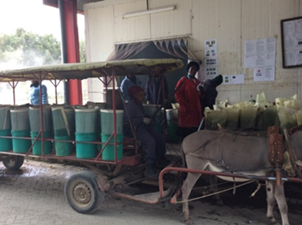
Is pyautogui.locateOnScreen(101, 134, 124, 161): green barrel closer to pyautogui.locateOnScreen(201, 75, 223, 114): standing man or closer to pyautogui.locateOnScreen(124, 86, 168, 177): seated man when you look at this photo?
pyautogui.locateOnScreen(124, 86, 168, 177): seated man

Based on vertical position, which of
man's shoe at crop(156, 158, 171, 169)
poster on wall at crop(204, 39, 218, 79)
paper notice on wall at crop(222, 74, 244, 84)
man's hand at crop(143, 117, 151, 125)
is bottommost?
man's shoe at crop(156, 158, 171, 169)

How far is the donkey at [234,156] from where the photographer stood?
365 cm

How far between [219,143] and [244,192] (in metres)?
1.86

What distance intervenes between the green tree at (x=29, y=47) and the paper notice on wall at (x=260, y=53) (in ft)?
65.5

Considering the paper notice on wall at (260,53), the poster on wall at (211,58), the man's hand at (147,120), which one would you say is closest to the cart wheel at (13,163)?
the man's hand at (147,120)

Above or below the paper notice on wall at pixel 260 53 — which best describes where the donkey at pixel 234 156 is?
below

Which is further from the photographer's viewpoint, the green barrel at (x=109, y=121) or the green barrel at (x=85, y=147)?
the green barrel at (x=85, y=147)

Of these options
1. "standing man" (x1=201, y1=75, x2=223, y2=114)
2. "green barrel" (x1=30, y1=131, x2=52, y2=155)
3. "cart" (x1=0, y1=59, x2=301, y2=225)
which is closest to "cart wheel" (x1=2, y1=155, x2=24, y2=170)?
"cart" (x1=0, y1=59, x2=301, y2=225)

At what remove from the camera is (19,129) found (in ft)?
16.4

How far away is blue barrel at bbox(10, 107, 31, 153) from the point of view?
498cm

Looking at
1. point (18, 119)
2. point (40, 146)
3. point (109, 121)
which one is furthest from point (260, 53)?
point (18, 119)

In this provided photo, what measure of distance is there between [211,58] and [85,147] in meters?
4.71

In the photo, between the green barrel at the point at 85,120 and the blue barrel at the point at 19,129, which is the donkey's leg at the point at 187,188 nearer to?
the green barrel at the point at 85,120

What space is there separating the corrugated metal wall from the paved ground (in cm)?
330
